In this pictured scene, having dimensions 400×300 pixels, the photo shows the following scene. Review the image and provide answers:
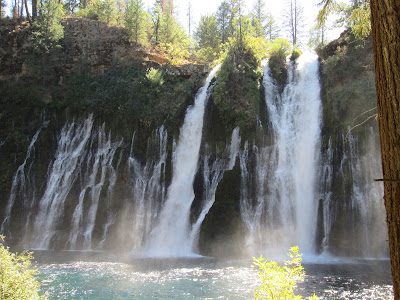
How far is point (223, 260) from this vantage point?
53.3 feet

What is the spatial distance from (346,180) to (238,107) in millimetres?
7823

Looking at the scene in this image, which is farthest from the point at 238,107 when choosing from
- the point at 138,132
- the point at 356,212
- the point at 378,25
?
the point at 378,25

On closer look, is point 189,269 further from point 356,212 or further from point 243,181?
point 356,212

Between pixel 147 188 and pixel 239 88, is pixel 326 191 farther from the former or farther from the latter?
pixel 147 188

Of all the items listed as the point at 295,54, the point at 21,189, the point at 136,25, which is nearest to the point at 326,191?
the point at 295,54

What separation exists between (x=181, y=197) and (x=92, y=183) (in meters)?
6.10

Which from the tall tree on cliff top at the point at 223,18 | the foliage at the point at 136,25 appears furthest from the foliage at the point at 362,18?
the tall tree on cliff top at the point at 223,18

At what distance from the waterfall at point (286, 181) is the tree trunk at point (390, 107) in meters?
15.0

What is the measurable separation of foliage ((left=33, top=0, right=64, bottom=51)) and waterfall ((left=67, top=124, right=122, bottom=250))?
9.94 m

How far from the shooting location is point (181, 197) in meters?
20.5

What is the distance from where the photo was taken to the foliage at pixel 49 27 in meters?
28.0

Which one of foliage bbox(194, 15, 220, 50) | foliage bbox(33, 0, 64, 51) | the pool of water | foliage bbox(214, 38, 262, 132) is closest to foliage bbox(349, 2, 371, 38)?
the pool of water

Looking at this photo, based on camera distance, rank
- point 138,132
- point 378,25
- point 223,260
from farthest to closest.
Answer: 1. point 138,132
2. point 223,260
3. point 378,25

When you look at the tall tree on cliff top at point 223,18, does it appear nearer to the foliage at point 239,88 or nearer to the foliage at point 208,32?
the foliage at point 208,32
